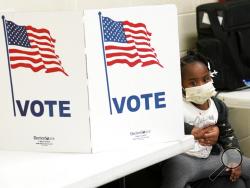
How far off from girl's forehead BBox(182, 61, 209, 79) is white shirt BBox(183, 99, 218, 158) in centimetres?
12

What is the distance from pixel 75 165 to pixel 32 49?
35 cm

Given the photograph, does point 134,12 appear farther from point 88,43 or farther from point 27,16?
point 27,16

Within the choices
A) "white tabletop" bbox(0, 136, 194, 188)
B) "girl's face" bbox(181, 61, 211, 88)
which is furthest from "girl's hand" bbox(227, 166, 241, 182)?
"white tabletop" bbox(0, 136, 194, 188)

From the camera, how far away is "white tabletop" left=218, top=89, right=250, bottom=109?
1.98m

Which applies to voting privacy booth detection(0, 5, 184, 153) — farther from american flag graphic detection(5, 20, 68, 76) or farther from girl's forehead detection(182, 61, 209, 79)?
girl's forehead detection(182, 61, 209, 79)

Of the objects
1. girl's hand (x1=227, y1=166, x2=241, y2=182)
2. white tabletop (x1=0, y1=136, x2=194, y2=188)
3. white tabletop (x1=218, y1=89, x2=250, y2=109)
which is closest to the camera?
white tabletop (x1=0, y1=136, x2=194, y2=188)

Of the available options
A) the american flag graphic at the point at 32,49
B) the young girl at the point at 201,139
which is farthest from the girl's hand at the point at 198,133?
the american flag graphic at the point at 32,49

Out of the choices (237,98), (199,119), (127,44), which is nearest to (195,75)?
(199,119)

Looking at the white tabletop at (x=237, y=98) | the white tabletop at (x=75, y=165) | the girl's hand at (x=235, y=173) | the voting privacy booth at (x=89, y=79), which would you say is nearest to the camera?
the white tabletop at (x=75, y=165)

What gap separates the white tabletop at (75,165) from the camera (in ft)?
3.60

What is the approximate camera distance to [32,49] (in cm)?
123

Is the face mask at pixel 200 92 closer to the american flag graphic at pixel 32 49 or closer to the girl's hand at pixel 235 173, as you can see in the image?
the girl's hand at pixel 235 173

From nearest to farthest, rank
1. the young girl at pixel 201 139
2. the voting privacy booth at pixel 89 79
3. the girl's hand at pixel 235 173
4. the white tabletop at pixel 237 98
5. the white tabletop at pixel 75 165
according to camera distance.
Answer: the white tabletop at pixel 75 165 < the voting privacy booth at pixel 89 79 < the young girl at pixel 201 139 < the girl's hand at pixel 235 173 < the white tabletop at pixel 237 98

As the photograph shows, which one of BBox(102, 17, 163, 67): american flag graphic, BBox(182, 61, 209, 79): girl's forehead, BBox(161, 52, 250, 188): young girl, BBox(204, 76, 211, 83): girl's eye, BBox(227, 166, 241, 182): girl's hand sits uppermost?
BBox(102, 17, 163, 67): american flag graphic
